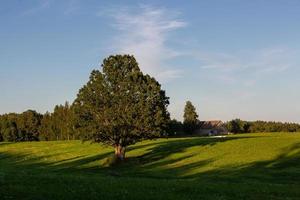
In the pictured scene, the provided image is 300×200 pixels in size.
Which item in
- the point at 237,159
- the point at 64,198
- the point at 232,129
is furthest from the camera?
the point at 232,129

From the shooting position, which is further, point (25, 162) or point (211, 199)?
point (25, 162)

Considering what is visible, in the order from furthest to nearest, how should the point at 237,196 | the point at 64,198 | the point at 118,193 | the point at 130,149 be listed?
1. the point at 130,149
2. the point at 237,196
3. the point at 118,193
4. the point at 64,198

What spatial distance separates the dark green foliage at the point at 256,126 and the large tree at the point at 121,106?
92.3m

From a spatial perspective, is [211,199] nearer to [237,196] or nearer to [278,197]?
[237,196]

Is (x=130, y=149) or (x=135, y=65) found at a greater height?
(x=135, y=65)

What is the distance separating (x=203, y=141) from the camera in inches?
3445

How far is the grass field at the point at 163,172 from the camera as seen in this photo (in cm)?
2495

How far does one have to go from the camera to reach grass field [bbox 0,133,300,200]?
81.9 ft

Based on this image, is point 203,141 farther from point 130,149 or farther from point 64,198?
point 64,198

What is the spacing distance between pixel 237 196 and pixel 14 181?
11.3 metres

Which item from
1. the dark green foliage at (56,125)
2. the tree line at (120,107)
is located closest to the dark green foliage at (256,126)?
the dark green foliage at (56,125)

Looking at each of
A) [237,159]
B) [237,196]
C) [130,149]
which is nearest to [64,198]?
[237,196]

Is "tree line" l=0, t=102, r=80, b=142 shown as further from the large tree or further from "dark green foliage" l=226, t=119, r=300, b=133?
the large tree

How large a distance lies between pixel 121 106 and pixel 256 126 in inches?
3847
